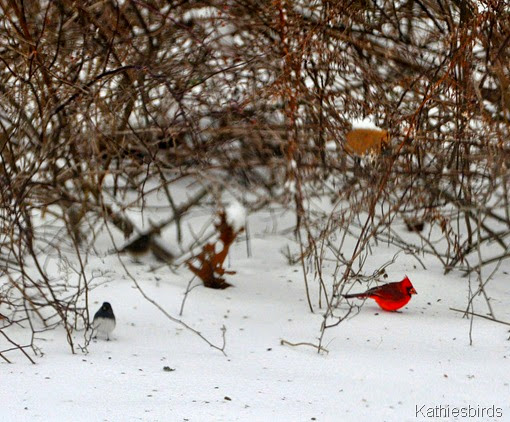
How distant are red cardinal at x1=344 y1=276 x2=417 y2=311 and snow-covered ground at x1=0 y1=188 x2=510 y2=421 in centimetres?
9

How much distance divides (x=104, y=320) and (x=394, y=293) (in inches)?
58.6

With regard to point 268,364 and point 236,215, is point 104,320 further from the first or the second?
point 236,215

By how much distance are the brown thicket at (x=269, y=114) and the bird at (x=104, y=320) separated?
2.9 inches

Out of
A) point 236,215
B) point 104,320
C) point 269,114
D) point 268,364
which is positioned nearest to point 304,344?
point 268,364

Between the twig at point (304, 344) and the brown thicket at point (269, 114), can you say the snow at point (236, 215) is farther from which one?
the twig at point (304, 344)

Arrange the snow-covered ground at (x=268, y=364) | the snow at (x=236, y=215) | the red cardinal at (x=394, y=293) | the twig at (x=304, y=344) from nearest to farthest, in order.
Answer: the snow-covered ground at (x=268, y=364) → the twig at (x=304, y=344) → the red cardinal at (x=394, y=293) → the snow at (x=236, y=215)

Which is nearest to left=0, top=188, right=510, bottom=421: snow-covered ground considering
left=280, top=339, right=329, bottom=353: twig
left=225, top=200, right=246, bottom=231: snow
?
left=280, top=339, right=329, bottom=353: twig

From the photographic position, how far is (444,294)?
→ 196 inches

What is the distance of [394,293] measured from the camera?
14.8 feet

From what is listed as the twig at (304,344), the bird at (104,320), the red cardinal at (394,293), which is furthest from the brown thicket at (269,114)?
the twig at (304,344)

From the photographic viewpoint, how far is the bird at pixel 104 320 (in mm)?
4180

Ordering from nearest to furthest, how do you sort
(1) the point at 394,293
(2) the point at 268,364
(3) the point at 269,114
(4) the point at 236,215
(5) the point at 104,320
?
(2) the point at 268,364 < (5) the point at 104,320 < (1) the point at 394,293 < (4) the point at 236,215 < (3) the point at 269,114

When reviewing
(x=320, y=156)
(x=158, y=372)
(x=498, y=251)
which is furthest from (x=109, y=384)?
(x=498, y=251)

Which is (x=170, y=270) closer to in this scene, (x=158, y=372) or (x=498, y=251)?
(x=158, y=372)
